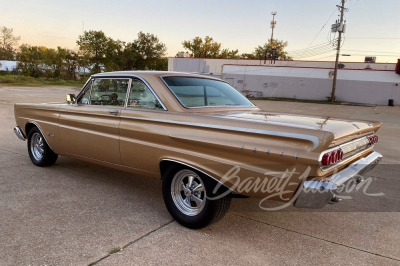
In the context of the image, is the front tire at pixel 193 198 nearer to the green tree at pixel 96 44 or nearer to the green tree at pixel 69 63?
the green tree at pixel 69 63

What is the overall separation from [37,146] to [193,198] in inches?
132

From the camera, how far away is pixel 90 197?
4.05 meters

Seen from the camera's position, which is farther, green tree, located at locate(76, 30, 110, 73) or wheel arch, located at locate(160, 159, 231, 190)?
green tree, located at locate(76, 30, 110, 73)

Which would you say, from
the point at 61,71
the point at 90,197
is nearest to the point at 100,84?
the point at 90,197

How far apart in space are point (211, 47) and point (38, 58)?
121 feet

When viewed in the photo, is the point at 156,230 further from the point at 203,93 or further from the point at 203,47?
the point at 203,47

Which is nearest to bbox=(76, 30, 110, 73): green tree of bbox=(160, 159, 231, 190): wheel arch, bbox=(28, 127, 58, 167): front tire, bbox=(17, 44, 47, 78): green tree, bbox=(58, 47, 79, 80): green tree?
bbox=(58, 47, 79, 80): green tree

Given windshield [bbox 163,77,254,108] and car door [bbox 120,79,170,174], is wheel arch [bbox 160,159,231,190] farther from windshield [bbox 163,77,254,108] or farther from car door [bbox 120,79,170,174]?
windshield [bbox 163,77,254,108]

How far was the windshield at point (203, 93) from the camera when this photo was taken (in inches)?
144

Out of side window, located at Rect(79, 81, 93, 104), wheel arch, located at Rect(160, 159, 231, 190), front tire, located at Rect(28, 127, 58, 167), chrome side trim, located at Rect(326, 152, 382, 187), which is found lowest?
A: front tire, located at Rect(28, 127, 58, 167)

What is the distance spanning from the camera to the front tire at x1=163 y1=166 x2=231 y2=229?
10.1 ft

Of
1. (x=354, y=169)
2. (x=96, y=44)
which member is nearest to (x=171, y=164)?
(x=354, y=169)

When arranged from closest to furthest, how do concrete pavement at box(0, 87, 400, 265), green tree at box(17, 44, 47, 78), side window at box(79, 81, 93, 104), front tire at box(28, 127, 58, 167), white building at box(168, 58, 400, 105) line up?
concrete pavement at box(0, 87, 400, 265), side window at box(79, 81, 93, 104), front tire at box(28, 127, 58, 167), white building at box(168, 58, 400, 105), green tree at box(17, 44, 47, 78)

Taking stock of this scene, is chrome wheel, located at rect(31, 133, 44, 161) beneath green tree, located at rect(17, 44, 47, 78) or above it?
beneath
